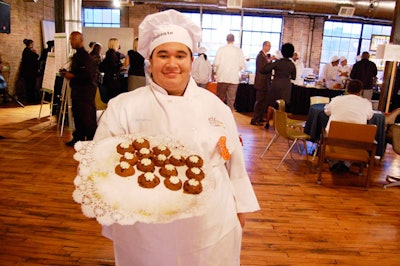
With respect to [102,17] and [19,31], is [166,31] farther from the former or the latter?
[102,17]

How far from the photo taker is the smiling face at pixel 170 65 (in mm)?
1148

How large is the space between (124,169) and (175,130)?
23cm

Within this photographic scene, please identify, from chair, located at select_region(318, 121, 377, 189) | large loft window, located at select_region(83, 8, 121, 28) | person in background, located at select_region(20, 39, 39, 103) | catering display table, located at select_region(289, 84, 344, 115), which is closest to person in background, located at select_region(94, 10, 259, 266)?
chair, located at select_region(318, 121, 377, 189)

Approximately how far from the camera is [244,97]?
341 inches

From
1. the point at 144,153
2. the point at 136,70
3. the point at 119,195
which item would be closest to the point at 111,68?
the point at 136,70

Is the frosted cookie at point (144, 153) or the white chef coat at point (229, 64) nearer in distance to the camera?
the frosted cookie at point (144, 153)

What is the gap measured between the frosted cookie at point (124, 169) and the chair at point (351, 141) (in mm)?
3158

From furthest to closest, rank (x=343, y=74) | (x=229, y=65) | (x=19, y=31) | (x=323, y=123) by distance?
(x=19, y=31) < (x=343, y=74) < (x=229, y=65) < (x=323, y=123)

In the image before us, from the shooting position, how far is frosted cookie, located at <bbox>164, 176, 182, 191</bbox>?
1.03 meters

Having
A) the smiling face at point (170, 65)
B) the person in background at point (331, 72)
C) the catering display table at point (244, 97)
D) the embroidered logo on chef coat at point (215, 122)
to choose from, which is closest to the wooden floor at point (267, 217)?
the embroidered logo on chef coat at point (215, 122)

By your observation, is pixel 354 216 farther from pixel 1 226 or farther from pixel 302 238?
pixel 1 226

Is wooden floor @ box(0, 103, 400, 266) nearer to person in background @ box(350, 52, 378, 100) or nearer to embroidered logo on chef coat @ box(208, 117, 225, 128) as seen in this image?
embroidered logo on chef coat @ box(208, 117, 225, 128)

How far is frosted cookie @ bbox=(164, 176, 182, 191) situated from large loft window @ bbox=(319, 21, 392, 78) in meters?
11.3

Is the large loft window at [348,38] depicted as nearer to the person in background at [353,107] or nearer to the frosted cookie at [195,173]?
the person in background at [353,107]
